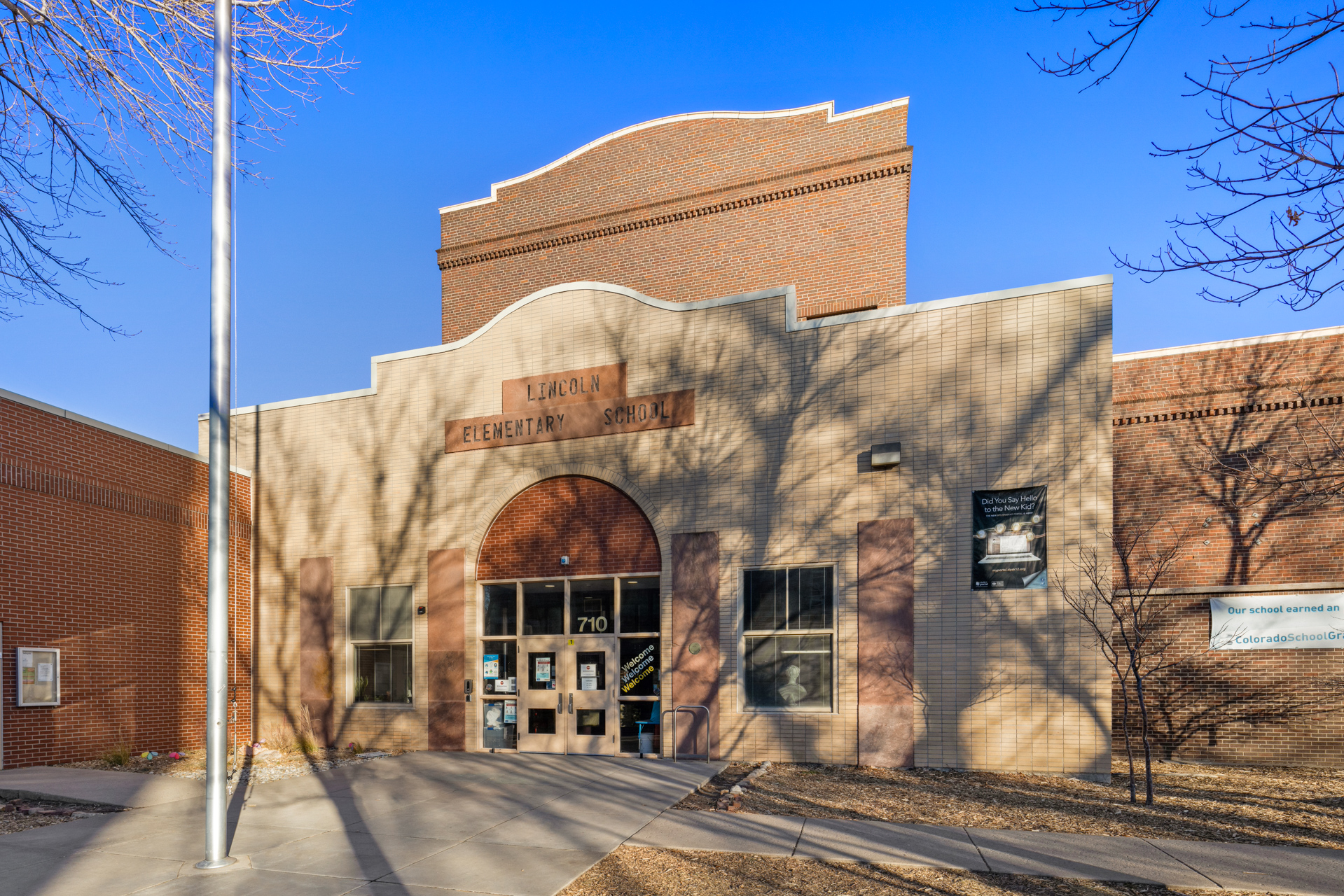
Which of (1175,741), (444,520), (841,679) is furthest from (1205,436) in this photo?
(444,520)

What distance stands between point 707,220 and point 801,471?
26.4 feet

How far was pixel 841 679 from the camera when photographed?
1323 cm

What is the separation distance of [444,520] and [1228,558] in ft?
48.6

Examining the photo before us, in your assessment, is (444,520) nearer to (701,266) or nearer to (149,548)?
(149,548)

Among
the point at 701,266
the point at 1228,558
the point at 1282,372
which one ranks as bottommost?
the point at 1228,558

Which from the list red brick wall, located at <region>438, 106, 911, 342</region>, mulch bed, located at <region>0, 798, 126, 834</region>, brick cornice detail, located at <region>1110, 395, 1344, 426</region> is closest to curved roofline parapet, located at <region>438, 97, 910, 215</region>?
red brick wall, located at <region>438, 106, 911, 342</region>

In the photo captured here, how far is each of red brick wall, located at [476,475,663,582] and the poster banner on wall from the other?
5330 mm

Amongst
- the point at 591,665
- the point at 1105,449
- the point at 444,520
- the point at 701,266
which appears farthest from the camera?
the point at 701,266

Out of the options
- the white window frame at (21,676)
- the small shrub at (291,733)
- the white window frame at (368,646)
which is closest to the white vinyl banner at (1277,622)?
the white window frame at (368,646)

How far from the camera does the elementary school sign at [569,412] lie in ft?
48.9

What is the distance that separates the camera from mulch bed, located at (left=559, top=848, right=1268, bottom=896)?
22.7ft

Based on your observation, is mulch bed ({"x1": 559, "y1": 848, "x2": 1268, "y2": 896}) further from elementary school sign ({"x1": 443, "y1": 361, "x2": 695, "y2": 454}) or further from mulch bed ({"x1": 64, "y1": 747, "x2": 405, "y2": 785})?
elementary school sign ({"x1": 443, "y1": 361, "x2": 695, "y2": 454})

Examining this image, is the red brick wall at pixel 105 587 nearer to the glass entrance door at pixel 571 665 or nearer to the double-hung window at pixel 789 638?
the glass entrance door at pixel 571 665

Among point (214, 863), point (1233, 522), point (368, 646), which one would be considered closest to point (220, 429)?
point (214, 863)
